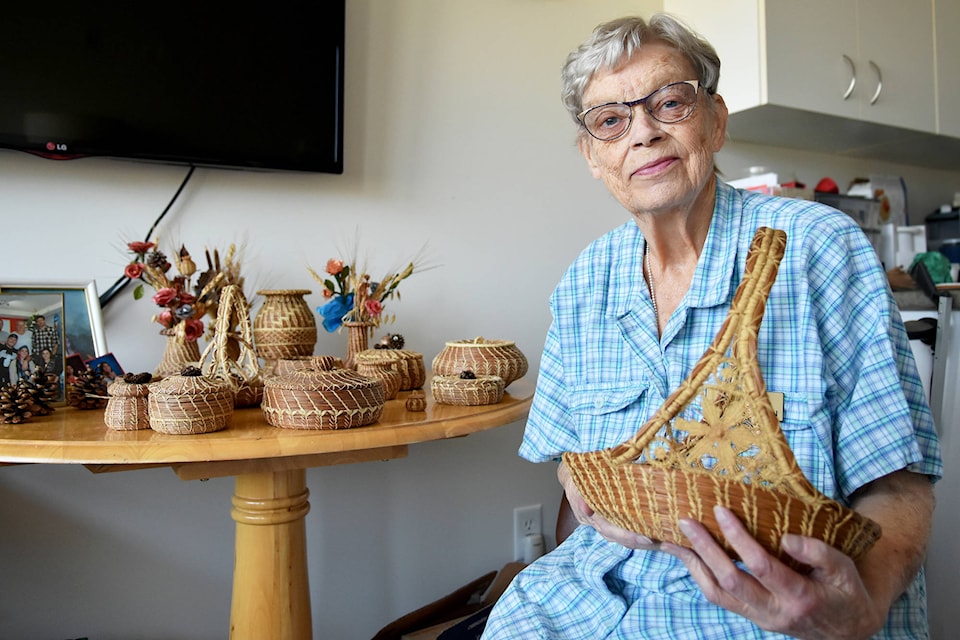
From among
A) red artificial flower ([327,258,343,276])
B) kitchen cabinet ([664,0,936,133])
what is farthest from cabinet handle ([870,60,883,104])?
red artificial flower ([327,258,343,276])

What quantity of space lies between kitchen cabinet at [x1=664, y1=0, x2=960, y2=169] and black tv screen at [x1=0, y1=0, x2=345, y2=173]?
112cm

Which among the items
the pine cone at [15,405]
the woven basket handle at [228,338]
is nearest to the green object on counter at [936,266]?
the woven basket handle at [228,338]

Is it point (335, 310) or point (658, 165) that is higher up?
point (658, 165)

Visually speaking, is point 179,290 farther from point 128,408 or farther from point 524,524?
point 524,524

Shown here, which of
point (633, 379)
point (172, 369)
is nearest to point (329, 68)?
point (172, 369)

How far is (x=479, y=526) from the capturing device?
1.90m

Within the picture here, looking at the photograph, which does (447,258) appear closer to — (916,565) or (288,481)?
(288,481)

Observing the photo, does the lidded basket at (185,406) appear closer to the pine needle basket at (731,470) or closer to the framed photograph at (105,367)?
the framed photograph at (105,367)

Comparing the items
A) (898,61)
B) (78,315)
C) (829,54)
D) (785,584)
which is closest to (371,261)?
(78,315)

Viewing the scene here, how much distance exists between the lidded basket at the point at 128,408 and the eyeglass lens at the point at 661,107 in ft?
2.35

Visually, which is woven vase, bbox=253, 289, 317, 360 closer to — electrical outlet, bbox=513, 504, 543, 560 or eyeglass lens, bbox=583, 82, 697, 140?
eyeglass lens, bbox=583, 82, 697, 140

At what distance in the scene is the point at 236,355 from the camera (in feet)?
3.92

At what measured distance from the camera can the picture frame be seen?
3.92ft

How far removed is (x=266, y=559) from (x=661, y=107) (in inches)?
34.1
